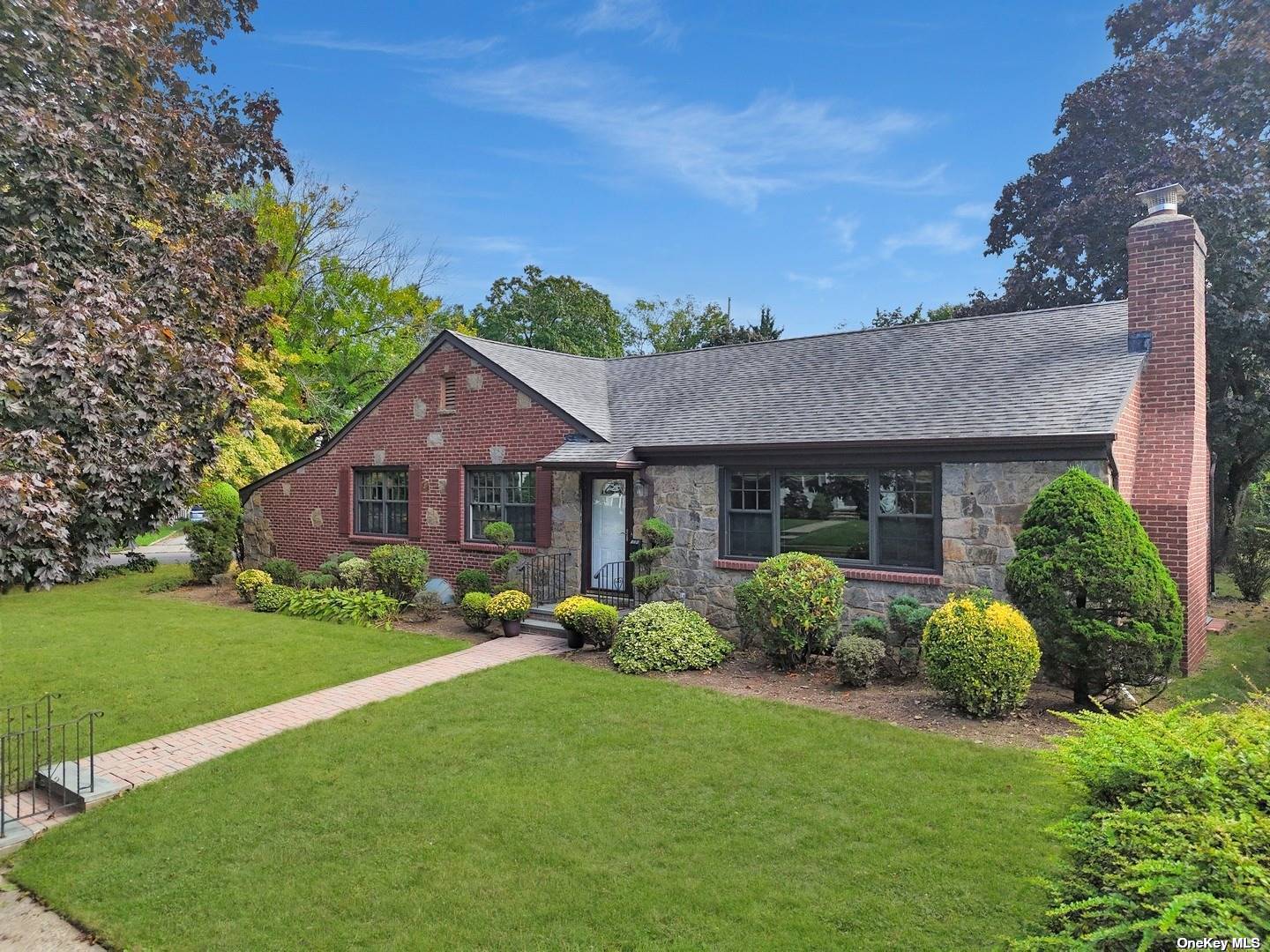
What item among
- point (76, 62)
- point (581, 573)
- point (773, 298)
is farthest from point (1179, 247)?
point (773, 298)

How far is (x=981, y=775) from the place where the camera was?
6094 millimetres

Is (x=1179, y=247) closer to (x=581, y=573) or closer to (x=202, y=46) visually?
(x=581, y=573)

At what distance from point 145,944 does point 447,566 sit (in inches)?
408

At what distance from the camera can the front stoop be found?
6.00 meters

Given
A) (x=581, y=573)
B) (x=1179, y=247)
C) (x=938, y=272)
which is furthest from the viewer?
(x=938, y=272)

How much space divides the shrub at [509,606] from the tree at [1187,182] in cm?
1677

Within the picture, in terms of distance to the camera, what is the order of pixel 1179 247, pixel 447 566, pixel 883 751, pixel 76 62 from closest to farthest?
pixel 76 62 < pixel 883 751 < pixel 1179 247 < pixel 447 566

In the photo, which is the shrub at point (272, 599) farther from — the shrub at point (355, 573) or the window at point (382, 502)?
the window at point (382, 502)

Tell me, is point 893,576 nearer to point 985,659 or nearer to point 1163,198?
point 985,659

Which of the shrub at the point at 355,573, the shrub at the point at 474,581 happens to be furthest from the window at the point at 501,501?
the shrub at the point at 355,573

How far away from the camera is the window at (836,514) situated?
32.5 ft

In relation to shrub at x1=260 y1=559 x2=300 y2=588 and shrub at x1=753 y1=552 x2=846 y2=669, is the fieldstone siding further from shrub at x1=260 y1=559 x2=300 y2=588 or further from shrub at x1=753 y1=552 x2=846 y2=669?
shrub at x1=260 y1=559 x2=300 y2=588

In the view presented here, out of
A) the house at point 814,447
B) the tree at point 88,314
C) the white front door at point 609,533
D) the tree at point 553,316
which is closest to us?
the tree at point 88,314

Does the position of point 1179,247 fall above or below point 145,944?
above
